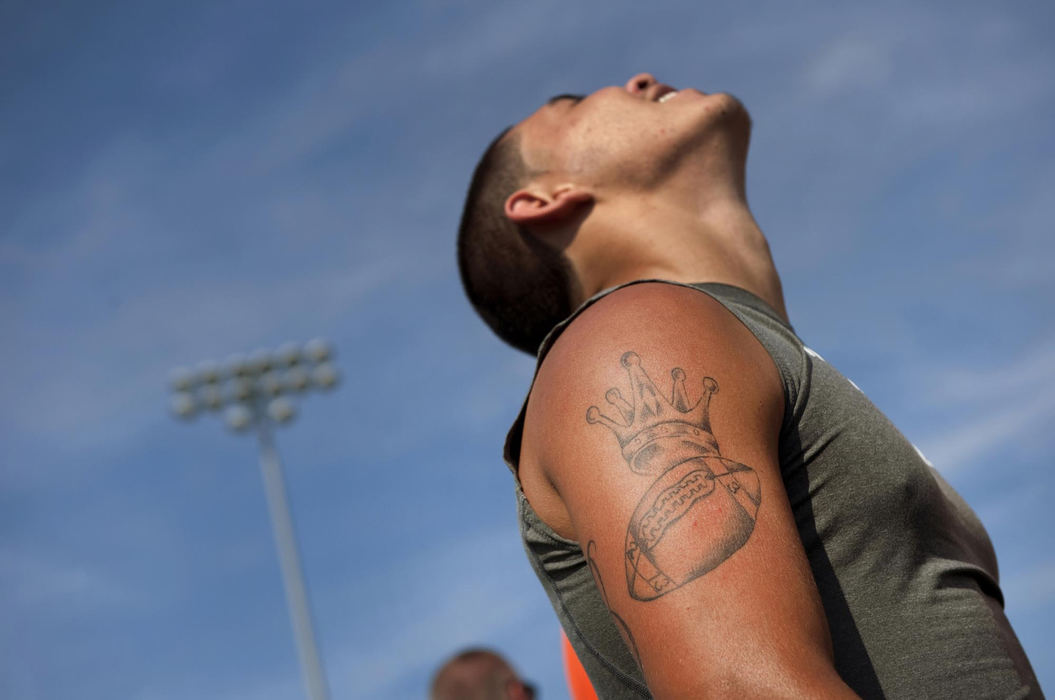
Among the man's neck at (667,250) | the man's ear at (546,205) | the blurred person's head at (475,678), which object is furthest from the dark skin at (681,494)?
the blurred person's head at (475,678)

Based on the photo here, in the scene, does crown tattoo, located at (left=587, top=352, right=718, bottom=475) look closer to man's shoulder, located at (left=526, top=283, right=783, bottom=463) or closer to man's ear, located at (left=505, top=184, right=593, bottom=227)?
man's shoulder, located at (left=526, top=283, right=783, bottom=463)

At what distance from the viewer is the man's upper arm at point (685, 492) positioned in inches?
60.3

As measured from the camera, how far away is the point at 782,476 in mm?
1870

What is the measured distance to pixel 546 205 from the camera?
9.92ft

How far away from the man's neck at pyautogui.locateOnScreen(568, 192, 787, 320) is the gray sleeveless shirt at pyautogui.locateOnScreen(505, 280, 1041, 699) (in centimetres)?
84

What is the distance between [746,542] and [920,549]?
1.60 ft

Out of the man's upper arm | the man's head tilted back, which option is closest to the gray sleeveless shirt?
the man's upper arm

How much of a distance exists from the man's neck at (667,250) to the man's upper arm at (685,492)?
0.92m

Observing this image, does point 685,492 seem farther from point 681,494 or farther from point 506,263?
point 506,263

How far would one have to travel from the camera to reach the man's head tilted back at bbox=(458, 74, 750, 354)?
2967 mm

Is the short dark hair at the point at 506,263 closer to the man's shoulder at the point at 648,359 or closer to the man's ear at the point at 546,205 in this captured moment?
the man's ear at the point at 546,205

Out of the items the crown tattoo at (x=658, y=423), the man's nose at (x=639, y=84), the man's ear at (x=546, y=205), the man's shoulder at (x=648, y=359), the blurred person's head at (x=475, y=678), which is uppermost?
the man's nose at (x=639, y=84)

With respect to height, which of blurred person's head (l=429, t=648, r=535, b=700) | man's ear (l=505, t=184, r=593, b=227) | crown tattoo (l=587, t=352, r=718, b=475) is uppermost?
man's ear (l=505, t=184, r=593, b=227)

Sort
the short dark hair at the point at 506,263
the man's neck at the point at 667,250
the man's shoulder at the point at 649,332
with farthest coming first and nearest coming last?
the short dark hair at the point at 506,263 < the man's neck at the point at 667,250 < the man's shoulder at the point at 649,332
